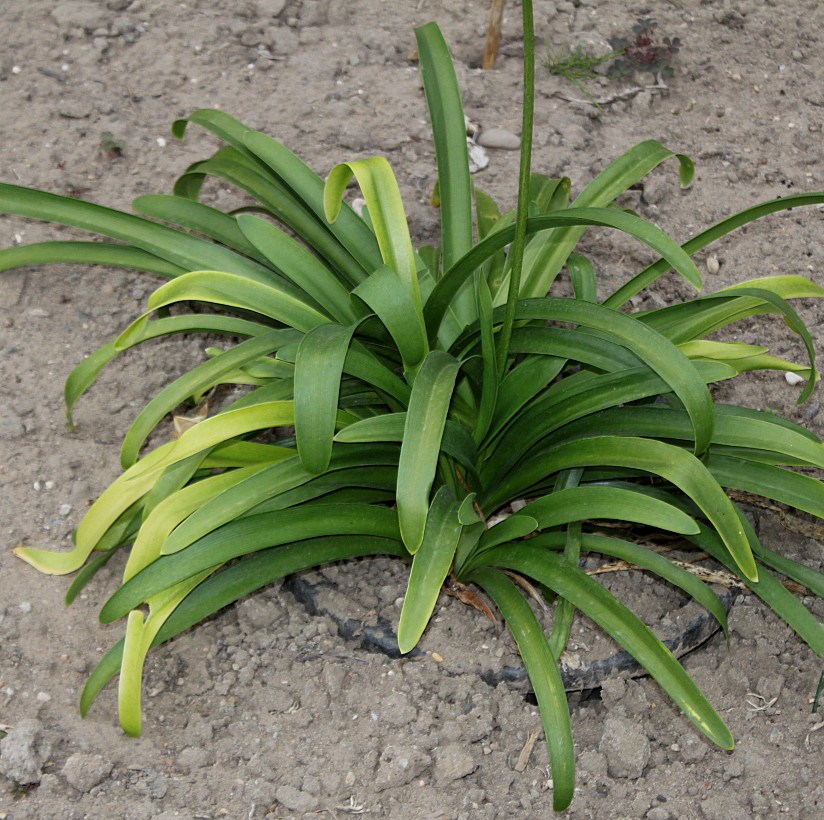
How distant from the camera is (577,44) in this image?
357cm

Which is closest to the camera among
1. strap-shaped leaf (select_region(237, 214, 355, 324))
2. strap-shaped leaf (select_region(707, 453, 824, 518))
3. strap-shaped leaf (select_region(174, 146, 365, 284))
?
strap-shaped leaf (select_region(707, 453, 824, 518))

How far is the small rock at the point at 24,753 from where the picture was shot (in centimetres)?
177

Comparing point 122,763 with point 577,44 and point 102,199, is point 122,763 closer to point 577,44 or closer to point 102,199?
point 102,199

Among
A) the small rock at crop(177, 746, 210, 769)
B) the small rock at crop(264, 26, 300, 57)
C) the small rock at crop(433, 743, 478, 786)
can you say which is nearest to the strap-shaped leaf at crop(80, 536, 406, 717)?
the small rock at crop(177, 746, 210, 769)

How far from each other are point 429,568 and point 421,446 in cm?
23

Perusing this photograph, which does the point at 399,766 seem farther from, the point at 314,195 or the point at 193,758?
the point at 314,195

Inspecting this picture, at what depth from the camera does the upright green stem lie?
147 centimetres

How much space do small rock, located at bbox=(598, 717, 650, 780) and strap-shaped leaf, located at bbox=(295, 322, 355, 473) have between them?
0.82 meters

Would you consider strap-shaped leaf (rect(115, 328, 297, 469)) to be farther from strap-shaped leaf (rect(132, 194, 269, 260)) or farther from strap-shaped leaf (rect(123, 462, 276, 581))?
strap-shaped leaf (rect(132, 194, 269, 260))

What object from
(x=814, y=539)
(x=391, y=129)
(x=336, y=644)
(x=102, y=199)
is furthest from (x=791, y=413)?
(x=102, y=199)

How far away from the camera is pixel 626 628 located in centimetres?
173

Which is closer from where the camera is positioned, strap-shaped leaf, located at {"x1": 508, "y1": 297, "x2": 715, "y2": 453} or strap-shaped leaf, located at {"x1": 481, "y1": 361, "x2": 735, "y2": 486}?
strap-shaped leaf, located at {"x1": 508, "y1": 297, "x2": 715, "y2": 453}

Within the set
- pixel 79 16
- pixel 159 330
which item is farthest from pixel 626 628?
pixel 79 16

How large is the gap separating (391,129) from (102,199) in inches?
38.4
